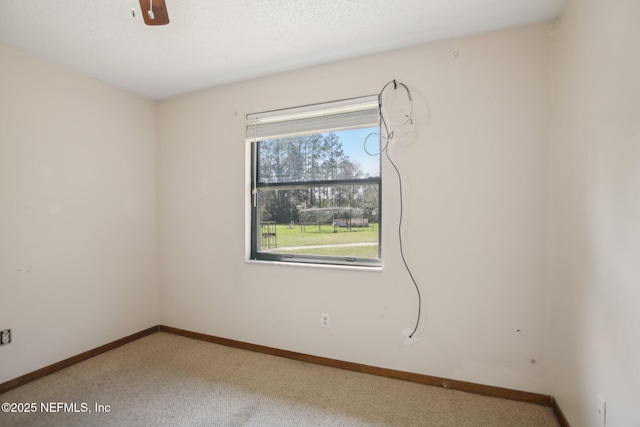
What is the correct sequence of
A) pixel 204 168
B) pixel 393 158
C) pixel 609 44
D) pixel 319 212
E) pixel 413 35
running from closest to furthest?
pixel 609 44 → pixel 413 35 → pixel 393 158 → pixel 319 212 → pixel 204 168

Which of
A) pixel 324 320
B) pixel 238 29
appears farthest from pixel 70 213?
pixel 324 320

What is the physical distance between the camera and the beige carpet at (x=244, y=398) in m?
1.75

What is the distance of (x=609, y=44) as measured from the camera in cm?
123

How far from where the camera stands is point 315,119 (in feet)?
7.97

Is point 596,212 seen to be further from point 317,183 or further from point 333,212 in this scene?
point 317,183

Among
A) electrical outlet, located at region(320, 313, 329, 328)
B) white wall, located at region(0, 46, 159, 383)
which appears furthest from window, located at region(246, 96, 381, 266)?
white wall, located at region(0, 46, 159, 383)

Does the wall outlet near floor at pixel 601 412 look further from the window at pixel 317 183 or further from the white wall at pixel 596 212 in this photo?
the window at pixel 317 183

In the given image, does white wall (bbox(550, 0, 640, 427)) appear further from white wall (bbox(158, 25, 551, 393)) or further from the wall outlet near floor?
white wall (bbox(158, 25, 551, 393))

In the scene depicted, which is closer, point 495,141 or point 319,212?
point 495,141

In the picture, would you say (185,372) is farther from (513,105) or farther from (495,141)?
(513,105)

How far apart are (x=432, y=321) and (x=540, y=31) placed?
6.64ft

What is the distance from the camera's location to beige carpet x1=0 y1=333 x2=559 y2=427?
175 cm

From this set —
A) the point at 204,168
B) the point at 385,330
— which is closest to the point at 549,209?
the point at 385,330

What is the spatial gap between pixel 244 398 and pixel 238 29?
2464 millimetres
